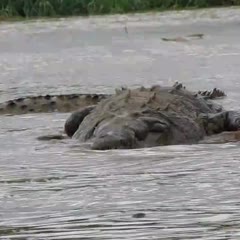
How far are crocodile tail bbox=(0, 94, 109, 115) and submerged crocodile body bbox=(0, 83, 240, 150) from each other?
0.93m

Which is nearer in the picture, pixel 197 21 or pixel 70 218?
pixel 70 218

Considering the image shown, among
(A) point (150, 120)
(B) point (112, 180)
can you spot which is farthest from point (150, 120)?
(B) point (112, 180)

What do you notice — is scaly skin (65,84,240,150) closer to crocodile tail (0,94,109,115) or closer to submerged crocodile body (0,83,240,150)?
submerged crocodile body (0,83,240,150)

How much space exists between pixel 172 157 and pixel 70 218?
4.16 ft

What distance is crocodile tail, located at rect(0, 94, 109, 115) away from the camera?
7.18 metres

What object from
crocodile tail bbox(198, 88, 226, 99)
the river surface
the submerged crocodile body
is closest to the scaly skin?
the submerged crocodile body

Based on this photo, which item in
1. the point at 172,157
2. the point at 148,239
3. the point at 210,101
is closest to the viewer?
the point at 148,239

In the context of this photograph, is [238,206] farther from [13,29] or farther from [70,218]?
[13,29]

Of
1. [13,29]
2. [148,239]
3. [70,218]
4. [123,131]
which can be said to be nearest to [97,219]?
[70,218]

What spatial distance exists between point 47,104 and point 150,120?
2006mm

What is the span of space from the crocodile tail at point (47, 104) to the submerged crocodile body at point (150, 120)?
93 cm

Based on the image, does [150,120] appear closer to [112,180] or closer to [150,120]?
[150,120]

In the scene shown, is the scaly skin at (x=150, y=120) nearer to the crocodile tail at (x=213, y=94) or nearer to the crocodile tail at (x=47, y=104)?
the crocodile tail at (x=213, y=94)

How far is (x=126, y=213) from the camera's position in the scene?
3.47 metres
